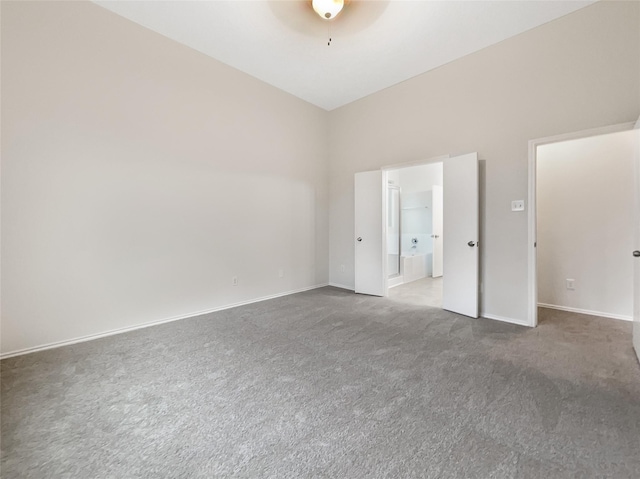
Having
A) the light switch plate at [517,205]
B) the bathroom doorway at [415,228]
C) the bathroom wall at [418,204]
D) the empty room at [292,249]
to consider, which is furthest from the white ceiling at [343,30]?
the bathroom wall at [418,204]

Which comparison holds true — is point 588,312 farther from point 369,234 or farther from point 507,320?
point 369,234

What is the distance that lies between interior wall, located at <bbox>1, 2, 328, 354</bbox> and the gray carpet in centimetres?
51

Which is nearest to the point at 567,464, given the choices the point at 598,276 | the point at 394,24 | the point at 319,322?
the point at 319,322

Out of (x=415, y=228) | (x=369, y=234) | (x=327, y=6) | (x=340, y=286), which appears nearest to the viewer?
(x=327, y=6)

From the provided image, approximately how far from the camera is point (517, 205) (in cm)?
297

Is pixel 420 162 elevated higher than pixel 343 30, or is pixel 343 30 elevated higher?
pixel 343 30

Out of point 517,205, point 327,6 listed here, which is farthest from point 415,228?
point 327,6

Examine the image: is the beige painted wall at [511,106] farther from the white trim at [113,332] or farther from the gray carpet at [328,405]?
the white trim at [113,332]

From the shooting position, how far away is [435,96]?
3.60 metres

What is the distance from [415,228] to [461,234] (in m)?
3.18

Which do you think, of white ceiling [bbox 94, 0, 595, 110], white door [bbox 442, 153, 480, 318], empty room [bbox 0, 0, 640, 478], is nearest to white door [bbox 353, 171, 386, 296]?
empty room [bbox 0, 0, 640, 478]

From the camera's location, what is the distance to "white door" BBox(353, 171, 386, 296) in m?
→ 4.28

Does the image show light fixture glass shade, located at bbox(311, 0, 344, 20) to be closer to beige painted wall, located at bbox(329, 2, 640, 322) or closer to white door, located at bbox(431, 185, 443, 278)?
beige painted wall, located at bbox(329, 2, 640, 322)

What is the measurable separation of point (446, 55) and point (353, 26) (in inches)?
52.4
